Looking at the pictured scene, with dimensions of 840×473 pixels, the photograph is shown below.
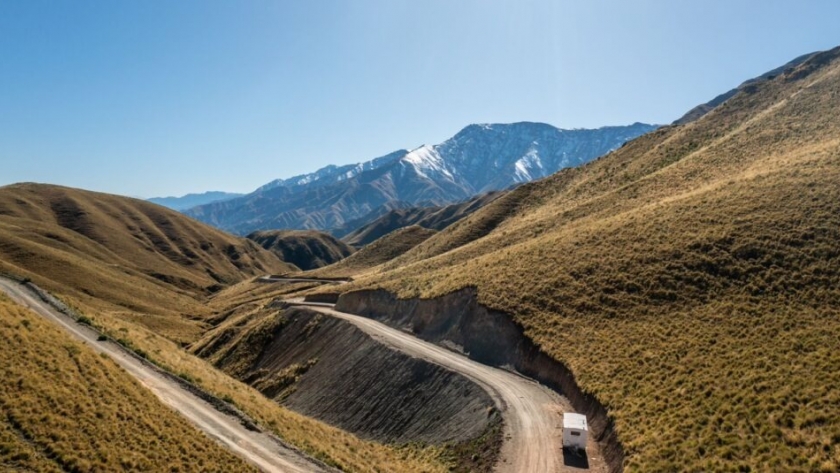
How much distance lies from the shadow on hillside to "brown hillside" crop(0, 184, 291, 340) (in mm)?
75000

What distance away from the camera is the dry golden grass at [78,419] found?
53.8 feet

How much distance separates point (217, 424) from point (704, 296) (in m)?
33.2

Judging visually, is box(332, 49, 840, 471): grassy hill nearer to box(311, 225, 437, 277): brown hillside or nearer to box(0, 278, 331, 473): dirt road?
box(0, 278, 331, 473): dirt road

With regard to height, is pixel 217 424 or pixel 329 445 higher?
pixel 217 424

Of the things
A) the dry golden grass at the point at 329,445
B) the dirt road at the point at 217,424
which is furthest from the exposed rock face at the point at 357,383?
the dirt road at the point at 217,424

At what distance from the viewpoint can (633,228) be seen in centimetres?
4862

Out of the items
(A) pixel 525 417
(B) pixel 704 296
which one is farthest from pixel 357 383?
(B) pixel 704 296

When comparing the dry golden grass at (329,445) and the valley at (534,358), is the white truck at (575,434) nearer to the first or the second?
the valley at (534,358)

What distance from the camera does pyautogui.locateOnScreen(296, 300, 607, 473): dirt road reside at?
81.6ft

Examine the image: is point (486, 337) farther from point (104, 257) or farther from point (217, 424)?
point (104, 257)

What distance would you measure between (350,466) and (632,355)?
18865 millimetres

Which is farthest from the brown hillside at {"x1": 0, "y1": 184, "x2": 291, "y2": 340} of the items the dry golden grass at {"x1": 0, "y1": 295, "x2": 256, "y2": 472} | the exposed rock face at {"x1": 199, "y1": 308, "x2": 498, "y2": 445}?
the dry golden grass at {"x1": 0, "y1": 295, "x2": 256, "y2": 472}

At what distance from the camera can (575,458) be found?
24.9 m

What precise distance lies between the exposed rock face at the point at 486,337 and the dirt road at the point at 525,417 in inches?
34.1
